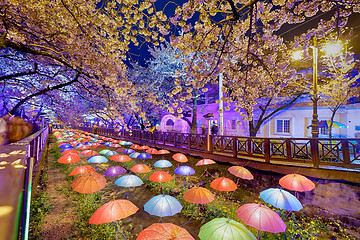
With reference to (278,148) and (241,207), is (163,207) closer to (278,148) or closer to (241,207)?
(241,207)

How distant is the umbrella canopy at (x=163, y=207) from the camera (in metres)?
5.78

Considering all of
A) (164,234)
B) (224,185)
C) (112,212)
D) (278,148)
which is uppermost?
(278,148)

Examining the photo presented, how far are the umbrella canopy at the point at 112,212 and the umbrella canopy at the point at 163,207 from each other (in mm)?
773

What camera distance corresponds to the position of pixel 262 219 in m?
4.90

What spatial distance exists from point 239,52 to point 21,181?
281 inches

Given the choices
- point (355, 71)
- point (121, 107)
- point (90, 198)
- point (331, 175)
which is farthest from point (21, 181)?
point (355, 71)

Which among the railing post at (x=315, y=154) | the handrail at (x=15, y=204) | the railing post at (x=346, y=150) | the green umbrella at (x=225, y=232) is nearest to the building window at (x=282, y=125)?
the railing post at (x=315, y=154)

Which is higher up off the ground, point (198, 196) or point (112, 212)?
point (112, 212)

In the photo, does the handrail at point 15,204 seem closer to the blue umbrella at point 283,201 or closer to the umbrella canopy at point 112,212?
the umbrella canopy at point 112,212

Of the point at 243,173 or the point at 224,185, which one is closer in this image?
the point at 224,185

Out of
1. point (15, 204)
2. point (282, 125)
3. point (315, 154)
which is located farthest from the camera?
point (282, 125)

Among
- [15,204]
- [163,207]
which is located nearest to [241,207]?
[163,207]

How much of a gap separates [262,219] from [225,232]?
177 cm

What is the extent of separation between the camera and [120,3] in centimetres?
466
